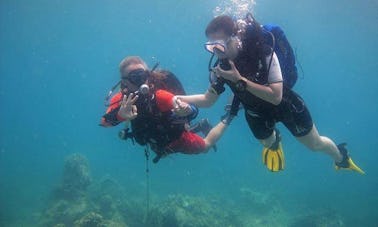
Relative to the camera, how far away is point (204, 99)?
6199 mm

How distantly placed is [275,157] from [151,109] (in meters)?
3.27

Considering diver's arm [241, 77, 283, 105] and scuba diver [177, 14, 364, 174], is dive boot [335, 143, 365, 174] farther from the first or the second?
diver's arm [241, 77, 283, 105]

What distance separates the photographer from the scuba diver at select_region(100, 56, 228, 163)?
597 centimetres

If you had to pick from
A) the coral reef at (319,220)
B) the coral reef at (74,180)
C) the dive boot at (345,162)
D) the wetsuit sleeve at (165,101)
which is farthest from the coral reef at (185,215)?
the wetsuit sleeve at (165,101)

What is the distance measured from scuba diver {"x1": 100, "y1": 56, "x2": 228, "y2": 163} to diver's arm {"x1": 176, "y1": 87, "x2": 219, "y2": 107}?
12cm

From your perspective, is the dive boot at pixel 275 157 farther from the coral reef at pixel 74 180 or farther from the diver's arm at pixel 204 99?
the coral reef at pixel 74 180

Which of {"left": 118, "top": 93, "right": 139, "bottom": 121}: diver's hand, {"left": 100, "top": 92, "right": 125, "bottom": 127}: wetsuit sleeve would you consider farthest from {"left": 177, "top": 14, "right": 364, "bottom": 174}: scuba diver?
{"left": 100, "top": 92, "right": 125, "bottom": 127}: wetsuit sleeve

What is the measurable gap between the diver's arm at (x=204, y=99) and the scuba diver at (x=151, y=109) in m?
0.12

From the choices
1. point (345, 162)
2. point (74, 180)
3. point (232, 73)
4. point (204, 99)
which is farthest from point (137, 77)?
point (74, 180)

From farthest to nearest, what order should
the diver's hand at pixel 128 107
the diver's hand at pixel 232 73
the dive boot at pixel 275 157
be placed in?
1. the dive boot at pixel 275 157
2. the diver's hand at pixel 128 107
3. the diver's hand at pixel 232 73

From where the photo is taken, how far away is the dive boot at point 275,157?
7.72m

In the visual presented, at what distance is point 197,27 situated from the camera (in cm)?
6900

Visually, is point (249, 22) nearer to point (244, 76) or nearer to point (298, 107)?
point (244, 76)

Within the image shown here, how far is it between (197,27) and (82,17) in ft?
96.1
